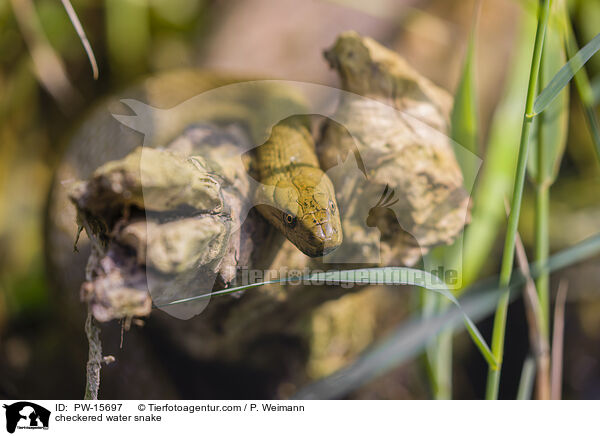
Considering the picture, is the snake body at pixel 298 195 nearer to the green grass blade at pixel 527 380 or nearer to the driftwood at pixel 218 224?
the driftwood at pixel 218 224

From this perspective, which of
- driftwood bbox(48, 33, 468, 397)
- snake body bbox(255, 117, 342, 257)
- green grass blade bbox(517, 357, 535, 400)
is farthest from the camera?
green grass blade bbox(517, 357, 535, 400)
